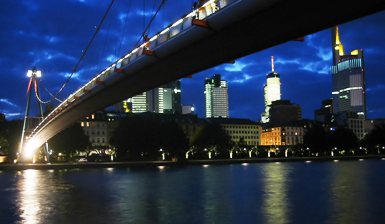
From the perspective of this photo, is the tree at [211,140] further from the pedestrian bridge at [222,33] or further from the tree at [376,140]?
the pedestrian bridge at [222,33]

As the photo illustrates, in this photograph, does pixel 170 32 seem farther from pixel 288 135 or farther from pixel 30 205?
pixel 288 135

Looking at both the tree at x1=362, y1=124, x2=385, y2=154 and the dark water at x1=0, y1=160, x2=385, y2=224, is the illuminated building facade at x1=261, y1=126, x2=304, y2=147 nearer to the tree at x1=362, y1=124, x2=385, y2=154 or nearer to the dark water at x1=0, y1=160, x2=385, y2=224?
the tree at x1=362, y1=124, x2=385, y2=154

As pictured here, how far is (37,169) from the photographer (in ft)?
221

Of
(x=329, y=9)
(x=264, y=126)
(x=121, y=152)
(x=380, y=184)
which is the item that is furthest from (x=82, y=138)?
(x=264, y=126)

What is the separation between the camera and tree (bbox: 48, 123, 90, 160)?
8769 centimetres

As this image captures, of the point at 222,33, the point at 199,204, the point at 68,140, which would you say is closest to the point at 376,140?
the point at 68,140

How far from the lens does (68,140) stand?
87.8 m

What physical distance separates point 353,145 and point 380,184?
89.7 meters

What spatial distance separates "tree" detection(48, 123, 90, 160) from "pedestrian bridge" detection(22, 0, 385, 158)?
53130 mm

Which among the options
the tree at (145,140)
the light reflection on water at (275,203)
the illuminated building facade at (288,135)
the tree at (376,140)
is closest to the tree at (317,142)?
the tree at (376,140)

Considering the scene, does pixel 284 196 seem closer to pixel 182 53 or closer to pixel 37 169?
pixel 182 53

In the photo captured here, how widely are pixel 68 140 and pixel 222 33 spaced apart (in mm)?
69953

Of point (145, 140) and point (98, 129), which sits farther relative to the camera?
point (98, 129)

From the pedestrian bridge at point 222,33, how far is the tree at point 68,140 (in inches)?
2092
